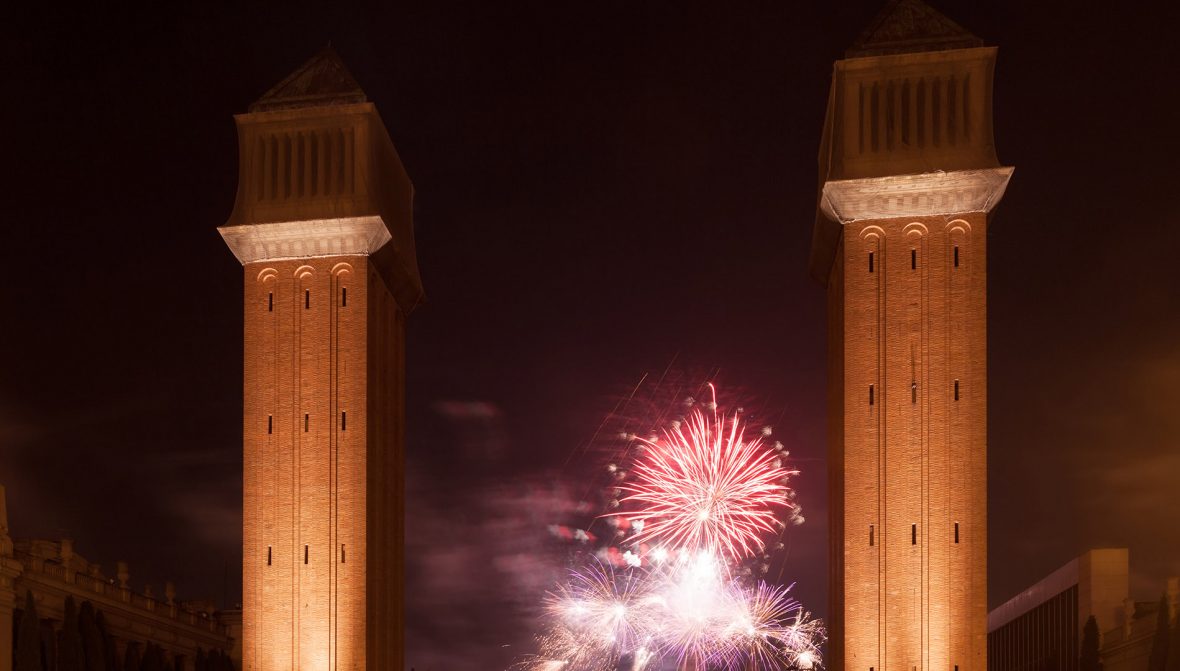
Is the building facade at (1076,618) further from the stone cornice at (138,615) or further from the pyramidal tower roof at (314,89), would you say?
the stone cornice at (138,615)

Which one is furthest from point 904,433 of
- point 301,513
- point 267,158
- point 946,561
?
point 267,158

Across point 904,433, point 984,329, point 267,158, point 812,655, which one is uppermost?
point 267,158

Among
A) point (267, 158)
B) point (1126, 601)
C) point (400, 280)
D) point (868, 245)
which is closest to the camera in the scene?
point (868, 245)

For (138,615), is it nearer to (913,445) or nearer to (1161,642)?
(913,445)

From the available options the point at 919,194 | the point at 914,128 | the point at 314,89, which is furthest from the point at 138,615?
the point at 914,128

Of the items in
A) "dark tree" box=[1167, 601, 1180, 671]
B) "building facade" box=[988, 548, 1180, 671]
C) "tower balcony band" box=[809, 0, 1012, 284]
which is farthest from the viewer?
"building facade" box=[988, 548, 1180, 671]

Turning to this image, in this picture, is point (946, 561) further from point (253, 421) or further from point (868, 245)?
point (253, 421)

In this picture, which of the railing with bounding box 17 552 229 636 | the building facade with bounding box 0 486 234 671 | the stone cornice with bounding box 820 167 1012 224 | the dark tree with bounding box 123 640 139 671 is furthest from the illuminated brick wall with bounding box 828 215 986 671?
the railing with bounding box 17 552 229 636

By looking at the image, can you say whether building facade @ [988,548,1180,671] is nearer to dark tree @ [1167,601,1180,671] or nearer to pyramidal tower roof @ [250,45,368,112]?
dark tree @ [1167,601,1180,671]
